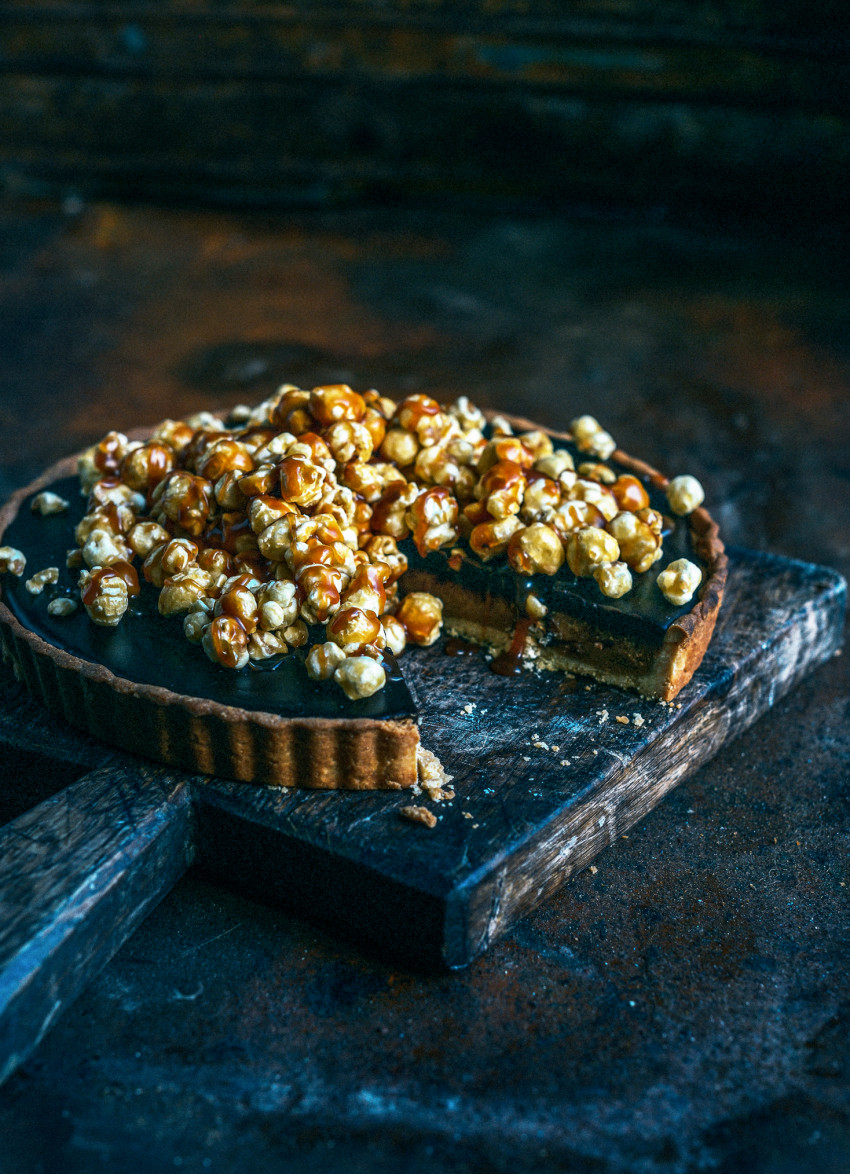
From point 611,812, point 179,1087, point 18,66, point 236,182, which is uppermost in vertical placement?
point 18,66

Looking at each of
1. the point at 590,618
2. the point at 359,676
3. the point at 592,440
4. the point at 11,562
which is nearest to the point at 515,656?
the point at 590,618

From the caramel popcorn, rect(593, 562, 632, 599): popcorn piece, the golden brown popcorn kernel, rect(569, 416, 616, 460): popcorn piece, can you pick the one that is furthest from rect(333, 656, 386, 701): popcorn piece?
rect(569, 416, 616, 460): popcorn piece

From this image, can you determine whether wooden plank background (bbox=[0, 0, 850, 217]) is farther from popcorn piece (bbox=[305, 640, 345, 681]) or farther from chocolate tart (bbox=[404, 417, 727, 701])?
popcorn piece (bbox=[305, 640, 345, 681])

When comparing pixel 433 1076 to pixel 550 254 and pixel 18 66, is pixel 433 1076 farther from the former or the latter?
pixel 18 66

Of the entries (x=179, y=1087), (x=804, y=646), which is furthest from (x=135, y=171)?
(x=179, y=1087)

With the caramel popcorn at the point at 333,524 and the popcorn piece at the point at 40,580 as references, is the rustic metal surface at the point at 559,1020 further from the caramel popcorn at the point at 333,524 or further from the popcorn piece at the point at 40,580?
the caramel popcorn at the point at 333,524

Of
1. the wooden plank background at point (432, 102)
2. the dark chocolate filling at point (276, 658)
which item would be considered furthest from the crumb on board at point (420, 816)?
the wooden plank background at point (432, 102)
